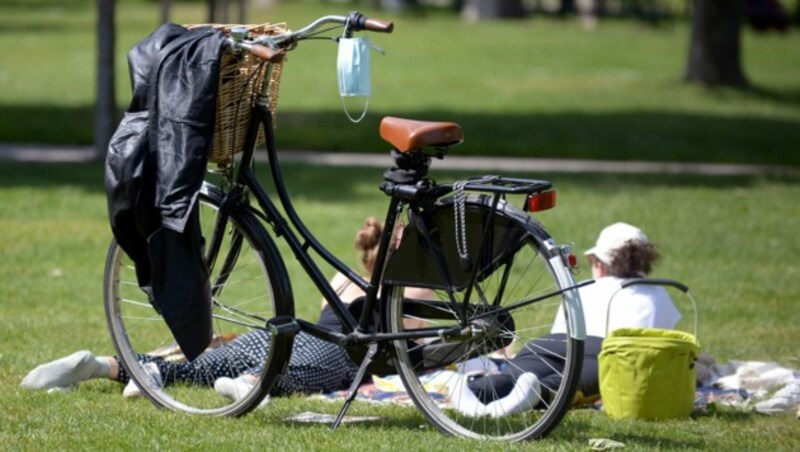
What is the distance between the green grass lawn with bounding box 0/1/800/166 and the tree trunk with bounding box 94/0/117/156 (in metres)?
2.00

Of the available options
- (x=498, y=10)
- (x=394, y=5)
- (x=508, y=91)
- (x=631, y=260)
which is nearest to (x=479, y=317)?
(x=631, y=260)

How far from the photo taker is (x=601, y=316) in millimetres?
6641

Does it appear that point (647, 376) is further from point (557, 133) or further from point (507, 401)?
point (557, 133)

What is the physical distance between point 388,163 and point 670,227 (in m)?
4.25

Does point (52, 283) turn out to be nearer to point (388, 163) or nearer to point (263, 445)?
point (263, 445)

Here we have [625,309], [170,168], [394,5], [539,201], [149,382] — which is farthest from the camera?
[394,5]

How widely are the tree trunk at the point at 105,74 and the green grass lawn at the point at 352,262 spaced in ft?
1.72

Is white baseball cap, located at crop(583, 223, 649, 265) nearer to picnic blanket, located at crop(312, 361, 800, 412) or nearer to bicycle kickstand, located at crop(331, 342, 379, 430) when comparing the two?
picnic blanket, located at crop(312, 361, 800, 412)

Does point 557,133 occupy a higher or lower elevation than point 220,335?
lower

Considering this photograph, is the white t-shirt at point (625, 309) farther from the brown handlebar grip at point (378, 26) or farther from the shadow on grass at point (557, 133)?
the shadow on grass at point (557, 133)

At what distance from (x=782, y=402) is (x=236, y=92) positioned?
285 cm

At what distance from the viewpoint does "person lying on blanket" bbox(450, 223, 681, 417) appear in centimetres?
595

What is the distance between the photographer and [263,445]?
17.1ft

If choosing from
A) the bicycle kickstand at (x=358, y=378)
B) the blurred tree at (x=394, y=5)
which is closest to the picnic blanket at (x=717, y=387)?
the bicycle kickstand at (x=358, y=378)
